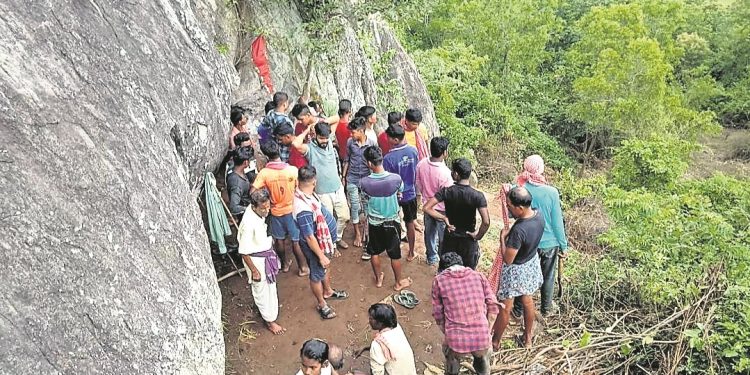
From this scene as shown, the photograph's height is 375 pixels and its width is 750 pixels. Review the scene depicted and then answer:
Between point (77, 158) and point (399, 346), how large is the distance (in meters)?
2.96

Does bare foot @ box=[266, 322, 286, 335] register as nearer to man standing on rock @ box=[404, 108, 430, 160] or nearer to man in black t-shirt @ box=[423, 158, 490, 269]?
man in black t-shirt @ box=[423, 158, 490, 269]

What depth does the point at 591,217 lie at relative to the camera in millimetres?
12336

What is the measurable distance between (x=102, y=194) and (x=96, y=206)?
0.12 meters

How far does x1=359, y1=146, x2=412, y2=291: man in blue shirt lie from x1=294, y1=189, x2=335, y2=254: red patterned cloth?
57cm

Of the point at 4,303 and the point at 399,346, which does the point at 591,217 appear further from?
the point at 4,303

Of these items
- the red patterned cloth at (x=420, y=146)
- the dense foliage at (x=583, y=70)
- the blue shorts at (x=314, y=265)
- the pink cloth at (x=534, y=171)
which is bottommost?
the dense foliage at (x=583, y=70)

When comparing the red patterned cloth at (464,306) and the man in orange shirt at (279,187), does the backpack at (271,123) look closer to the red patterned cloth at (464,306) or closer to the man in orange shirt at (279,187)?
the man in orange shirt at (279,187)

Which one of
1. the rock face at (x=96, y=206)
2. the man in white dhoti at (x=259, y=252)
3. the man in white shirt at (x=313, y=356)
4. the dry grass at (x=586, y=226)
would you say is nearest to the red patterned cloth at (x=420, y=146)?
the man in white dhoti at (x=259, y=252)

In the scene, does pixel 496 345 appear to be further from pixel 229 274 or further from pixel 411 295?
pixel 229 274

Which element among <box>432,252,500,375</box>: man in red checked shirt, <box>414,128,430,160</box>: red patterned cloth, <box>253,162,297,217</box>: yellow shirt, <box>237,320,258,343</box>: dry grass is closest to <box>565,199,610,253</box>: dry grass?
<box>414,128,430,160</box>: red patterned cloth

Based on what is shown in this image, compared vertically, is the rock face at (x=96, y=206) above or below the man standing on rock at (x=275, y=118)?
above

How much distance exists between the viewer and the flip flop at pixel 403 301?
7293 mm

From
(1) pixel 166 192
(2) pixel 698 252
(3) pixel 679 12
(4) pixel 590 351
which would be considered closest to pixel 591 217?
(2) pixel 698 252

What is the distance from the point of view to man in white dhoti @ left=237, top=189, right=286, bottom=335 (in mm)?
5977
